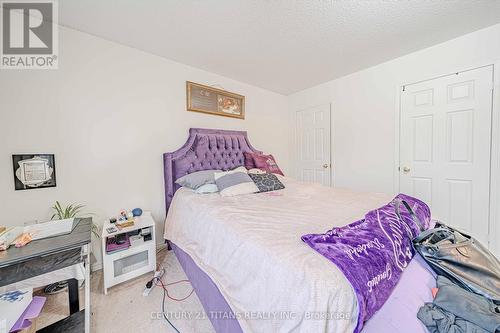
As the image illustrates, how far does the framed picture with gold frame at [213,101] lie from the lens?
2.62 m

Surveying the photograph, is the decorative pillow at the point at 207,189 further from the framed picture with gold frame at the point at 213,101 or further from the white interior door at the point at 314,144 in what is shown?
the white interior door at the point at 314,144

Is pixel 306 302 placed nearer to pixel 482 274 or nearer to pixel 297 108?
pixel 482 274

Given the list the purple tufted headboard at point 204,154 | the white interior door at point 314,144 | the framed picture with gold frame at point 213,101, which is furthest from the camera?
the white interior door at point 314,144

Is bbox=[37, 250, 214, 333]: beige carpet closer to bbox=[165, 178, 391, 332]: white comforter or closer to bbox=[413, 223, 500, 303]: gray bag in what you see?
bbox=[165, 178, 391, 332]: white comforter

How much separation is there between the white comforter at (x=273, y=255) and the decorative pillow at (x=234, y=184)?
147 millimetres

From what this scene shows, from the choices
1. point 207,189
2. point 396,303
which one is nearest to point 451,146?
point 396,303

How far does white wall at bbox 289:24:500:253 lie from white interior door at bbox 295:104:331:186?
0.45 ft

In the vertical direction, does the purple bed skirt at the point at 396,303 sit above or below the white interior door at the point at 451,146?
below

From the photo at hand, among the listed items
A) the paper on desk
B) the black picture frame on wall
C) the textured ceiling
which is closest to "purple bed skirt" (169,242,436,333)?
the paper on desk

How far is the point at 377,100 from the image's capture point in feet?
8.93

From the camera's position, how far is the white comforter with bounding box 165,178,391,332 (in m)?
0.69

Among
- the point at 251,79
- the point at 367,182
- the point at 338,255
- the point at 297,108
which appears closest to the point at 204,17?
the point at 251,79

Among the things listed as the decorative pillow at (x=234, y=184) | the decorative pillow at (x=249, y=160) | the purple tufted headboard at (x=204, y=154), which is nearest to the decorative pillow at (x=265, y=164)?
the decorative pillow at (x=249, y=160)

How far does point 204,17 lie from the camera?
1.73 m
